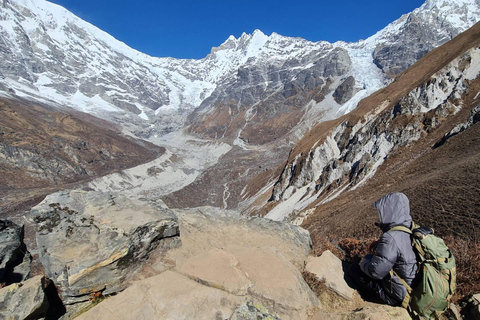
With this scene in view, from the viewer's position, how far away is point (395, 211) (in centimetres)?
462

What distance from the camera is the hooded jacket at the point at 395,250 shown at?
4484mm

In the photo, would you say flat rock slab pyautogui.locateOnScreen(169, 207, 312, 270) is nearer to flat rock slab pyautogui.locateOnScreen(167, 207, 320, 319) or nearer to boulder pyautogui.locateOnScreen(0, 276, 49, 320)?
flat rock slab pyautogui.locateOnScreen(167, 207, 320, 319)

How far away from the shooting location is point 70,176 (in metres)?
77.4

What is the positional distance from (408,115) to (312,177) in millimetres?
15530

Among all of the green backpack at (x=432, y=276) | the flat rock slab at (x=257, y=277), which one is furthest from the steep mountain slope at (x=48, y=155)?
the green backpack at (x=432, y=276)

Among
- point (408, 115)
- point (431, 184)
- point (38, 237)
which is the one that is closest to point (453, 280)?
point (38, 237)

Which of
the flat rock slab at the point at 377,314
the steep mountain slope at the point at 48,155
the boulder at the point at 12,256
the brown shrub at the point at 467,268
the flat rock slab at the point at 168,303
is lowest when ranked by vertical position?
the brown shrub at the point at 467,268

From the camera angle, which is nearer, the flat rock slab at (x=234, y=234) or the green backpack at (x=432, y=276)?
the green backpack at (x=432, y=276)

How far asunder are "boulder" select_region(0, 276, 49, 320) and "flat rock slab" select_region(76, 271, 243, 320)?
1301mm

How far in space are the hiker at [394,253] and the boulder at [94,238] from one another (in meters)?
5.19

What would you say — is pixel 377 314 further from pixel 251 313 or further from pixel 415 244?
pixel 251 313

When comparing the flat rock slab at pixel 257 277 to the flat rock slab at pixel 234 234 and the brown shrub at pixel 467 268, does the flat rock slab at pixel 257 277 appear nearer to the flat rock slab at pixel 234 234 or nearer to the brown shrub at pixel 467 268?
the flat rock slab at pixel 234 234

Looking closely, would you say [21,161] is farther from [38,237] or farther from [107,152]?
[38,237]

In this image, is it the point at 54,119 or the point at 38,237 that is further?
the point at 54,119
